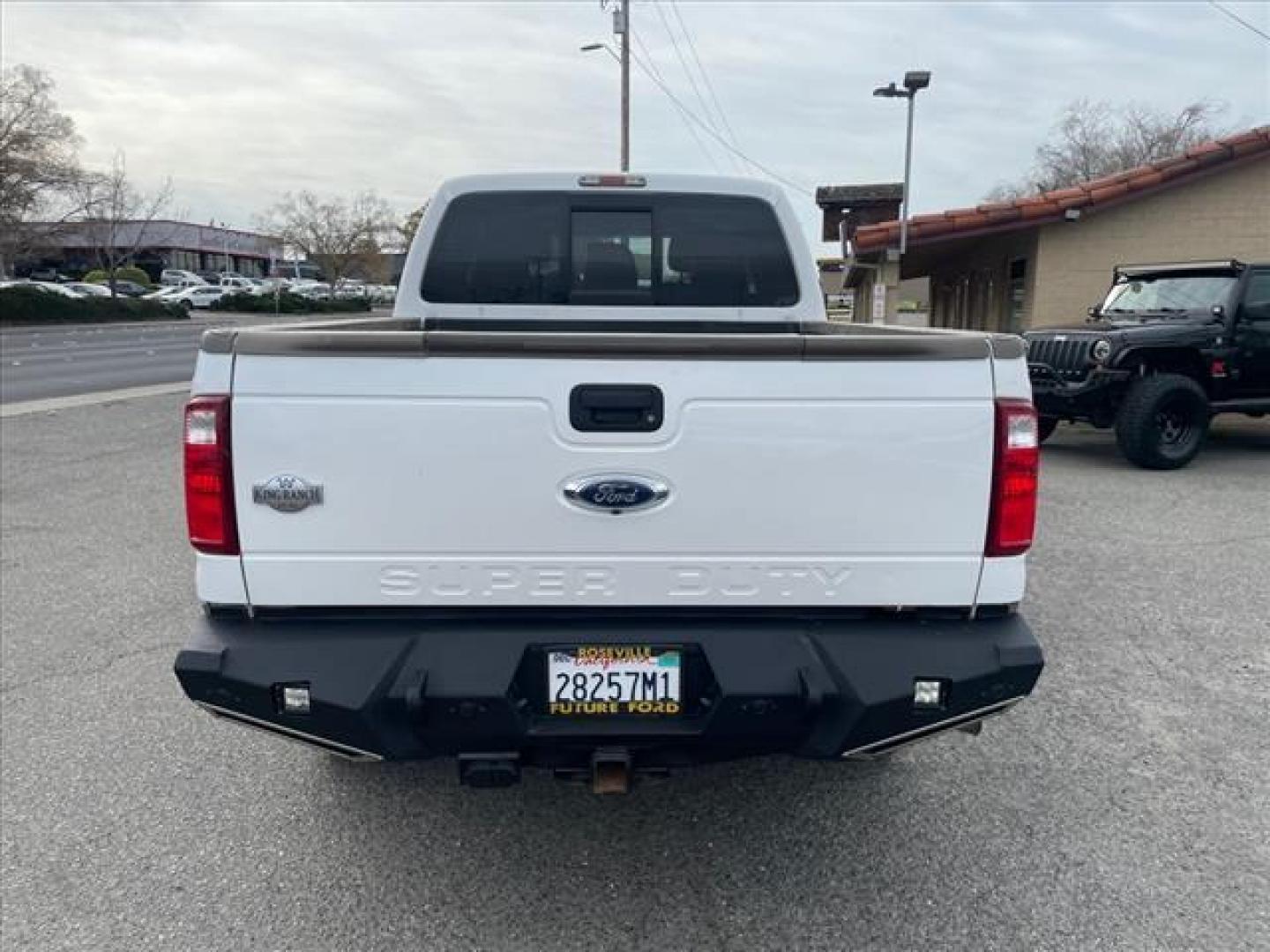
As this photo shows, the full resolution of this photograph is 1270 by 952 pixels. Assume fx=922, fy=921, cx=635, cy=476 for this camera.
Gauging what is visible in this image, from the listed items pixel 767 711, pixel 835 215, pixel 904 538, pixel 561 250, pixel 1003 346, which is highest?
pixel 835 215

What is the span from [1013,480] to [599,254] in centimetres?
232

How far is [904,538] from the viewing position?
A: 7.98 feet

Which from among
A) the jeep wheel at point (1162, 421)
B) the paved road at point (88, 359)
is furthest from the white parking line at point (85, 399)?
the jeep wheel at point (1162, 421)

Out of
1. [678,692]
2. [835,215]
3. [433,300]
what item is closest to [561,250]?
[433,300]

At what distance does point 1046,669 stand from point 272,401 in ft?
12.4

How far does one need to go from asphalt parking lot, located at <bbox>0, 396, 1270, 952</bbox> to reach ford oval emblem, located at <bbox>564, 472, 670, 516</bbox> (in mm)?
1256

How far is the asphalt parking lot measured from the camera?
266 centimetres

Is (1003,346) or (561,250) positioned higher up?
(561,250)

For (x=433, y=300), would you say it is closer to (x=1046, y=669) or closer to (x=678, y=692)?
(x=678, y=692)

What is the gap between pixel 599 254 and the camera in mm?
4168

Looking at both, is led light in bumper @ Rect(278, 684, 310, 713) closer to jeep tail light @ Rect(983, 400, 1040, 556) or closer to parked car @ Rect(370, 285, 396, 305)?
jeep tail light @ Rect(983, 400, 1040, 556)

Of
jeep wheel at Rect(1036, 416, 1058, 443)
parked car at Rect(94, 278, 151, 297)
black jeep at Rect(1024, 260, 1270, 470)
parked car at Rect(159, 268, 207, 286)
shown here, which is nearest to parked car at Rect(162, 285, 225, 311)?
parked car at Rect(94, 278, 151, 297)

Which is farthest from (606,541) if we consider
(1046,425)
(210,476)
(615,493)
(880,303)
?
(880,303)

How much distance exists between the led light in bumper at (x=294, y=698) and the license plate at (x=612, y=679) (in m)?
0.63
